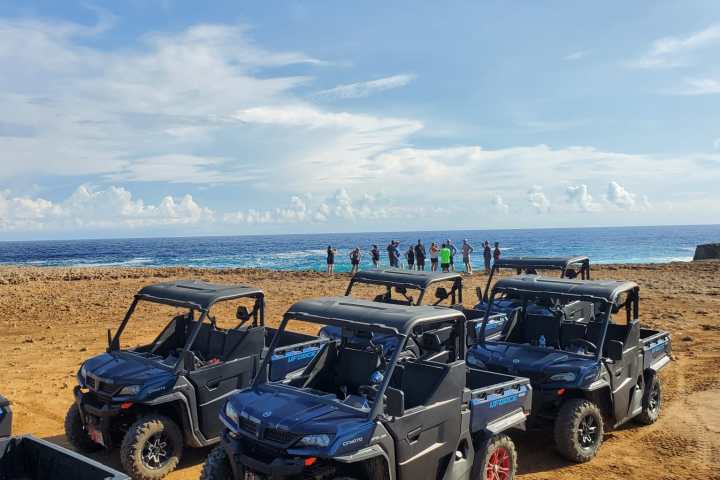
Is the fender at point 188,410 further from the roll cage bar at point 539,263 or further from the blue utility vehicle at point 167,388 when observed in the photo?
the roll cage bar at point 539,263

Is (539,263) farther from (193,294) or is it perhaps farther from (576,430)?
(193,294)

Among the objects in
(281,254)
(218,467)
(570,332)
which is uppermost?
(570,332)

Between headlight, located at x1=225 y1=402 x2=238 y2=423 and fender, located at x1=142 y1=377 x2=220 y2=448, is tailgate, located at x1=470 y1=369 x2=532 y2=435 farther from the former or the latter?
fender, located at x1=142 y1=377 x2=220 y2=448

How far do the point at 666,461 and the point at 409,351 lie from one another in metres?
3.36

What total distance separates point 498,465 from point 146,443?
3675mm

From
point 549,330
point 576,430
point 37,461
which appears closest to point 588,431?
point 576,430

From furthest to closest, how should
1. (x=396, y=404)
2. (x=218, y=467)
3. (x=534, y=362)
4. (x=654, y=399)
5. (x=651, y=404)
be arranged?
(x=654, y=399) → (x=651, y=404) → (x=534, y=362) → (x=218, y=467) → (x=396, y=404)

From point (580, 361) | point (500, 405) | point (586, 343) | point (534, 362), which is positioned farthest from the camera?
point (586, 343)

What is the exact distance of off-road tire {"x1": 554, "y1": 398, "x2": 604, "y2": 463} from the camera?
6.56m

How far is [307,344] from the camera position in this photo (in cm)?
784

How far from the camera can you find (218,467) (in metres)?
4.93

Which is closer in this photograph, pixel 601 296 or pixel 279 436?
pixel 279 436

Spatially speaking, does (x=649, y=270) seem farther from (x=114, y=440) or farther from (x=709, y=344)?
(x=114, y=440)

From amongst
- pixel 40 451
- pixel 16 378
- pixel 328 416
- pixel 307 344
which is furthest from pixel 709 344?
pixel 16 378
